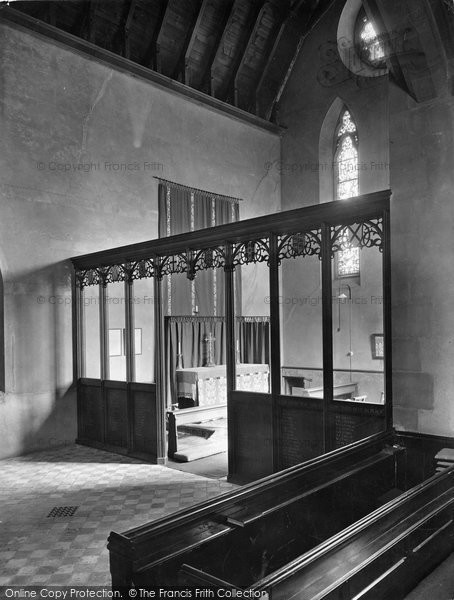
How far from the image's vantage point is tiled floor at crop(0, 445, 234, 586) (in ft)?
12.9

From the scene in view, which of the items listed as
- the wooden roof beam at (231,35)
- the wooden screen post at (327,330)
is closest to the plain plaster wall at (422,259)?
the wooden screen post at (327,330)

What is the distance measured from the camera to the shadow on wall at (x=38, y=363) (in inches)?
298

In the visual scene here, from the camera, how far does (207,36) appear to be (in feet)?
35.9

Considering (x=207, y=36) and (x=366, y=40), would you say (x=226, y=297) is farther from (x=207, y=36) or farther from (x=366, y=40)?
(x=366, y=40)

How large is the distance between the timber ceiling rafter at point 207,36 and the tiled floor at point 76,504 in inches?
271

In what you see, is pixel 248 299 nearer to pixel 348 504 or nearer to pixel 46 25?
pixel 46 25

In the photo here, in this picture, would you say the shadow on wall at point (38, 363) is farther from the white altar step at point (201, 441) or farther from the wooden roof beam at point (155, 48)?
the wooden roof beam at point (155, 48)

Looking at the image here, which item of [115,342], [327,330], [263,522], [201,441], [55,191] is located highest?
[55,191]

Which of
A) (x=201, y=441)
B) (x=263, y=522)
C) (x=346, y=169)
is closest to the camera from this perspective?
(x=263, y=522)

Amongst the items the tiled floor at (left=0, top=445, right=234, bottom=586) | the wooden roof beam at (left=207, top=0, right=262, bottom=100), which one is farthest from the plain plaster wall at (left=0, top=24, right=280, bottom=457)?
the wooden roof beam at (left=207, top=0, right=262, bottom=100)

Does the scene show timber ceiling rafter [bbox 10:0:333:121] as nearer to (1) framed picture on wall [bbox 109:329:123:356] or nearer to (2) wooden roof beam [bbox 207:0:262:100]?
(2) wooden roof beam [bbox 207:0:262:100]

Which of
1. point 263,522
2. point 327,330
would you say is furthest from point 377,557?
point 327,330

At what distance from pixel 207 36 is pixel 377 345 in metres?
7.35

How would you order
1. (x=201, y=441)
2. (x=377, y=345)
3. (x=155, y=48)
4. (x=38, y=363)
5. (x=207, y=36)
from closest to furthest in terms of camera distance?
(x=38, y=363)
(x=201, y=441)
(x=155, y=48)
(x=377, y=345)
(x=207, y=36)
